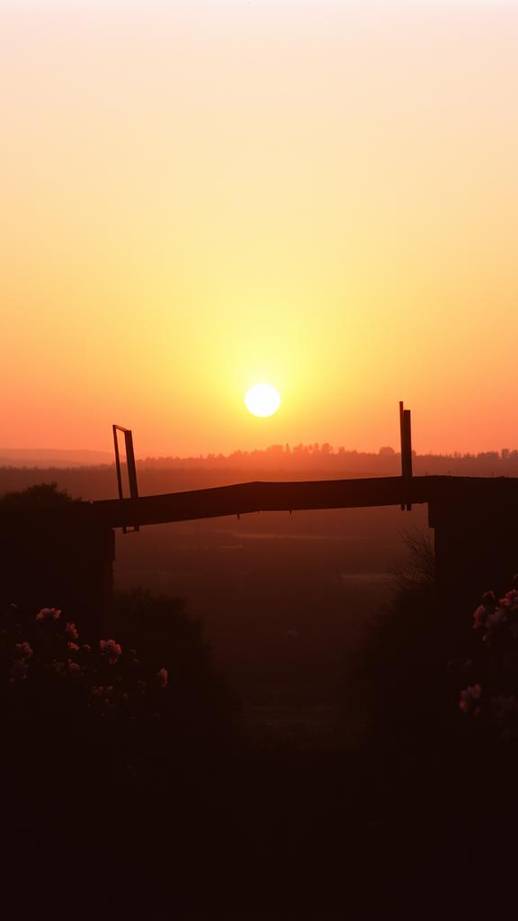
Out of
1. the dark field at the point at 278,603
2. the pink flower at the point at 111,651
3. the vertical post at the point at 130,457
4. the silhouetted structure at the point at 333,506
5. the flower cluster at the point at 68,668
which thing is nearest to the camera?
the flower cluster at the point at 68,668

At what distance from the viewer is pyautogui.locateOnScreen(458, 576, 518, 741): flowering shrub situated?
1852 cm

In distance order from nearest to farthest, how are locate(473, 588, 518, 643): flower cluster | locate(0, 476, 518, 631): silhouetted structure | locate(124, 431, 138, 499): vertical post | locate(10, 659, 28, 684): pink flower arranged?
1. locate(473, 588, 518, 643): flower cluster
2. locate(10, 659, 28, 684): pink flower
3. locate(0, 476, 518, 631): silhouetted structure
4. locate(124, 431, 138, 499): vertical post

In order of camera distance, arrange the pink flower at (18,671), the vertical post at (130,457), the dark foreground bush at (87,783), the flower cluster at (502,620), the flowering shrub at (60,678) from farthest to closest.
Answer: the vertical post at (130,457)
the pink flower at (18,671)
the flowering shrub at (60,678)
the flower cluster at (502,620)
the dark foreground bush at (87,783)

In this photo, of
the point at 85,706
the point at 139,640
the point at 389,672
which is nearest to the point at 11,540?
the point at 139,640

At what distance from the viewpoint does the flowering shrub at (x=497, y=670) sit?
18.5 meters

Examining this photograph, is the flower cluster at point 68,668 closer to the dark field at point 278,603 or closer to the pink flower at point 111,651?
the pink flower at point 111,651

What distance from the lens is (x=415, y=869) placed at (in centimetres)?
2036

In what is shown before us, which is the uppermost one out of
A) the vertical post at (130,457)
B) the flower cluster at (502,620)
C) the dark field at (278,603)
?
the vertical post at (130,457)

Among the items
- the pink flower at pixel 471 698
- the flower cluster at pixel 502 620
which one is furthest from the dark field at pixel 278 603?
the flower cluster at pixel 502 620

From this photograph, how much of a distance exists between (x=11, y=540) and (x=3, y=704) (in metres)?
19.3

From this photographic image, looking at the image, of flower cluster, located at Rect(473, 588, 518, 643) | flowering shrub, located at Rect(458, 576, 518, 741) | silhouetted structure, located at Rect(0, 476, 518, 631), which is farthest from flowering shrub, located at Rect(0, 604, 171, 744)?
silhouetted structure, located at Rect(0, 476, 518, 631)

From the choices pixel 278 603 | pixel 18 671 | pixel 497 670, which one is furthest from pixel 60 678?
pixel 278 603

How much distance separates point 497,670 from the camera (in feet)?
63.5

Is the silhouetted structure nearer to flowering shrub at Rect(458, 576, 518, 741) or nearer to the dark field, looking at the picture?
the dark field
